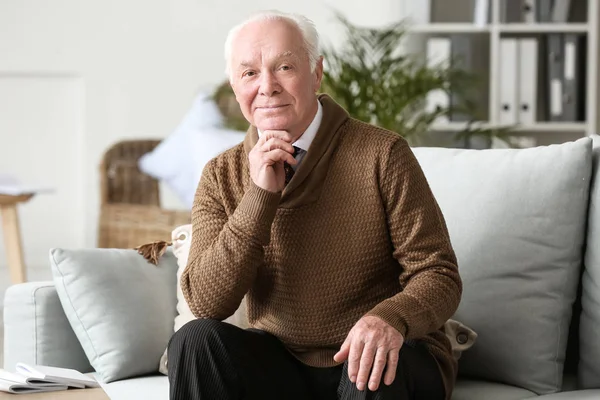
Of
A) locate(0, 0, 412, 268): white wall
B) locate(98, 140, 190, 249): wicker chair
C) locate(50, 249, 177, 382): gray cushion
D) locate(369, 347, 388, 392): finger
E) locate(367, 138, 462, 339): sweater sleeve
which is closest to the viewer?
locate(369, 347, 388, 392): finger

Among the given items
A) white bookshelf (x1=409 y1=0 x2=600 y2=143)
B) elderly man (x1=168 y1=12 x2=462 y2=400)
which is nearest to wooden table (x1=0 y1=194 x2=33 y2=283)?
white bookshelf (x1=409 y1=0 x2=600 y2=143)

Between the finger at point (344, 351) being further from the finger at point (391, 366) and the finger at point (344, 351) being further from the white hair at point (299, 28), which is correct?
the white hair at point (299, 28)

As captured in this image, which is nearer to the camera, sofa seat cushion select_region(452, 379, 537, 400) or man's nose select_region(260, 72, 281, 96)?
man's nose select_region(260, 72, 281, 96)

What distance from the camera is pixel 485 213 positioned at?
1.97 m

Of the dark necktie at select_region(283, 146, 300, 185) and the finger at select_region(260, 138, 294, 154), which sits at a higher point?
the finger at select_region(260, 138, 294, 154)

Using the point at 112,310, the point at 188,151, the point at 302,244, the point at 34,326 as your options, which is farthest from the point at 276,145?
the point at 188,151

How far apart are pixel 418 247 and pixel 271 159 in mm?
284

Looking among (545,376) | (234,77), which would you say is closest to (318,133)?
(234,77)

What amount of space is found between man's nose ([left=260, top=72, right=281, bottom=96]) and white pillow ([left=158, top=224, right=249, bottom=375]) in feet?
1.48

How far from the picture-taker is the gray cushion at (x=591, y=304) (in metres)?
1.88

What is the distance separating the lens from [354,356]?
1506 millimetres

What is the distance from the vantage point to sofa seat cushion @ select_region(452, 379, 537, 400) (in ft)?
6.04

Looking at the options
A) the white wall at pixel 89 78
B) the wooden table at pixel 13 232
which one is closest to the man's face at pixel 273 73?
the wooden table at pixel 13 232

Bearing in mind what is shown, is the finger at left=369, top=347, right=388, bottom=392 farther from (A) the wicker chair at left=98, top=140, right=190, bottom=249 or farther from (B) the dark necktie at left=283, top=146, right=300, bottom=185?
A: (A) the wicker chair at left=98, top=140, right=190, bottom=249
